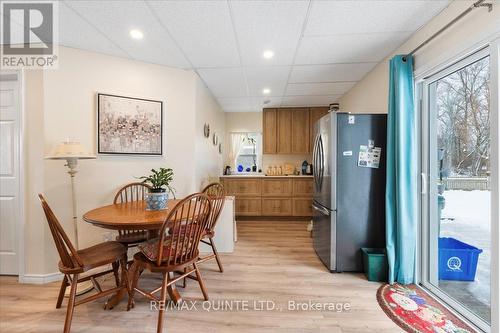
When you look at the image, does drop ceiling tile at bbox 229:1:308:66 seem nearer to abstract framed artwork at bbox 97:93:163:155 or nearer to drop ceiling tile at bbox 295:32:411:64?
drop ceiling tile at bbox 295:32:411:64

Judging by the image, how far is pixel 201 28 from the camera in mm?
2115

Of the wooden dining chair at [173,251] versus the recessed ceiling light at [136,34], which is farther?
the recessed ceiling light at [136,34]

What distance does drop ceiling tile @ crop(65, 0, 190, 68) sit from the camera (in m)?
1.82

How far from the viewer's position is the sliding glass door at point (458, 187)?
173 cm

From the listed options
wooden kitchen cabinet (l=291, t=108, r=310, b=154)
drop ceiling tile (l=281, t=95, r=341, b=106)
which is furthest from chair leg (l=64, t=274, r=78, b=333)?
wooden kitchen cabinet (l=291, t=108, r=310, b=154)

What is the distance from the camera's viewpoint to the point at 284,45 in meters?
2.40

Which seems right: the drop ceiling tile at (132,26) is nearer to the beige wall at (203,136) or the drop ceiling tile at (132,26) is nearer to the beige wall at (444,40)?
the beige wall at (203,136)

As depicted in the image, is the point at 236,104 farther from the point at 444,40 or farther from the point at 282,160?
the point at 444,40

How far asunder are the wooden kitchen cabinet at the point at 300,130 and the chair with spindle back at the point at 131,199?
11.0ft

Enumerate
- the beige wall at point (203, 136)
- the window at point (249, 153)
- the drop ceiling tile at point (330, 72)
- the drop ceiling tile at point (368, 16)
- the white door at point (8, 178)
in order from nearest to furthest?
the drop ceiling tile at point (368, 16) → the white door at point (8, 178) → the drop ceiling tile at point (330, 72) → the beige wall at point (203, 136) → the window at point (249, 153)

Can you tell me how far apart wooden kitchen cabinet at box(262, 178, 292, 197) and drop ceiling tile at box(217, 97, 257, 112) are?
1.64 metres

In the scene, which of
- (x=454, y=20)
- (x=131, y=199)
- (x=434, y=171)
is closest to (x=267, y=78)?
(x=454, y=20)

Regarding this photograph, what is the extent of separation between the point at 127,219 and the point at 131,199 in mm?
940

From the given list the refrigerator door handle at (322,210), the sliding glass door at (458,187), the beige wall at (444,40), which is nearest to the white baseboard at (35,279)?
the refrigerator door handle at (322,210)
